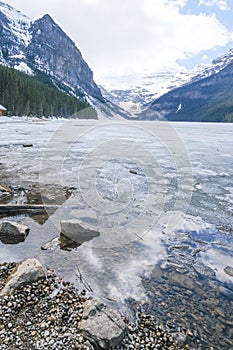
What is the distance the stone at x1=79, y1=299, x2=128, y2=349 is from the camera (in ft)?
13.2

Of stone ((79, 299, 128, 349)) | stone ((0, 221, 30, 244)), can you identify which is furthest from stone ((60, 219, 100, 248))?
stone ((79, 299, 128, 349))

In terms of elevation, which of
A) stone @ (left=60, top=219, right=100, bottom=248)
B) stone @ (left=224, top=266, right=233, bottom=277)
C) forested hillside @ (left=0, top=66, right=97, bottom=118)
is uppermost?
forested hillside @ (left=0, top=66, right=97, bottom=118)

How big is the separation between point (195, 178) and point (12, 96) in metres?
79.4

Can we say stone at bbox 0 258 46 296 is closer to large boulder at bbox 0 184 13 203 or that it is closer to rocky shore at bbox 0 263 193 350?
rocky shore at bbox 0 263 193 350

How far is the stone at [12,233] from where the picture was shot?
732 centimetres

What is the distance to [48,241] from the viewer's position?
24.3 ft

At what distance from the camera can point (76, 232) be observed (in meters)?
7.80

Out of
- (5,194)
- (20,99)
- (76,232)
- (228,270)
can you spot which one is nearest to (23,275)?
(76,232)

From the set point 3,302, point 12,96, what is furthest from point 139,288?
point 12,96

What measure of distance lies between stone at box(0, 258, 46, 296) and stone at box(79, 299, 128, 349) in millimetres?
1460

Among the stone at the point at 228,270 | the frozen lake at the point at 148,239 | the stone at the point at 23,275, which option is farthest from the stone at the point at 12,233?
the stone at the point at 228,270

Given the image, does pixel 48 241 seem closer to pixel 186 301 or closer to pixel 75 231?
pixel 75 231

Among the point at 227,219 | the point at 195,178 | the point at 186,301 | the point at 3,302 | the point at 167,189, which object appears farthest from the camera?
the point at 195,178

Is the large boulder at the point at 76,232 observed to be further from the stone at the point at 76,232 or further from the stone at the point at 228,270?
the stone at the point at 228,270
